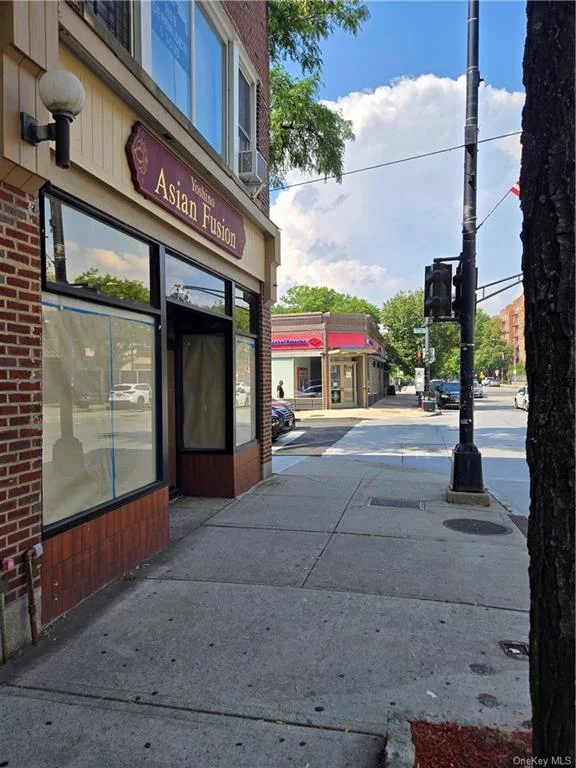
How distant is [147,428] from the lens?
5.45m

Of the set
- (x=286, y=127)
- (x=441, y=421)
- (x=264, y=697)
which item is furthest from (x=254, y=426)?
(x=441, y=421)

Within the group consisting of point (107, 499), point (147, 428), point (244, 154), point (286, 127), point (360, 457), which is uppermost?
point (286, 127)

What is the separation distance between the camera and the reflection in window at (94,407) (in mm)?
3988

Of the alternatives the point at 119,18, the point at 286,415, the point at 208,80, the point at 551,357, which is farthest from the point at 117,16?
the point at 286,415

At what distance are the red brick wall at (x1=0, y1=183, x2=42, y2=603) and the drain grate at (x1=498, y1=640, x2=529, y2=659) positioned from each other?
3129 millimetres

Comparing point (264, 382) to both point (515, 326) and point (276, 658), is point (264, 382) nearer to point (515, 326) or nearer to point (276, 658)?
point (276, 658)

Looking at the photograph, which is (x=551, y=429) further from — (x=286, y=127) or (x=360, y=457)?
(x=286, y=127)

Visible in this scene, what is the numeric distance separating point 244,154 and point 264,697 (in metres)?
7.33

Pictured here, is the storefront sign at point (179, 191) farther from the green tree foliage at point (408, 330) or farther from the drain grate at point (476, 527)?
the green tree foliage at point (408, 330)

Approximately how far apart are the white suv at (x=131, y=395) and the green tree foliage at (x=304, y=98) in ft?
35.5

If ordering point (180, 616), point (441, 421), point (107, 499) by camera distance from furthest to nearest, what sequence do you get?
point (441, 421) → point (107, 499) → point (180, 616)

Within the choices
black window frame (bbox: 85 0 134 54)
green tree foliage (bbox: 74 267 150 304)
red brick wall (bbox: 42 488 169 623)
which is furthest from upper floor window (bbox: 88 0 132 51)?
red brick wall (bbox: 42 488 169 623)

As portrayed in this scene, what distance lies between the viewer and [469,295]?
8109 millimetres

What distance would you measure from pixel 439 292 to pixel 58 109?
20.9ft
